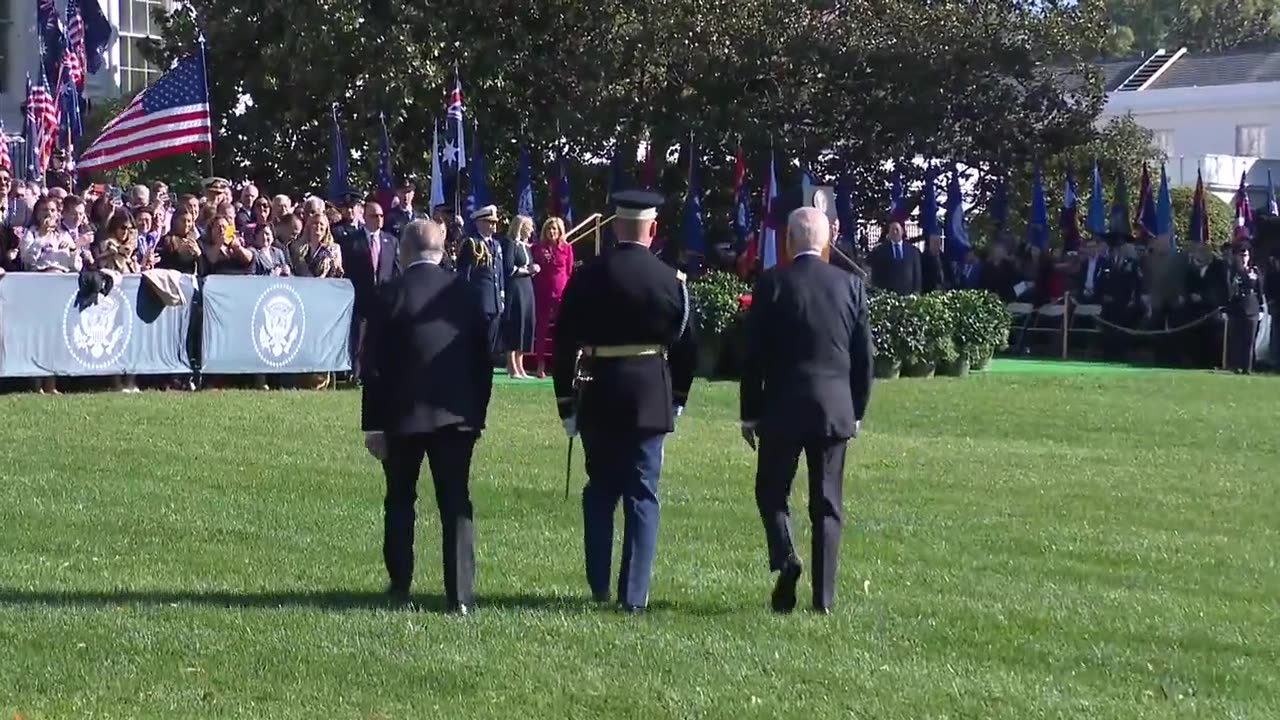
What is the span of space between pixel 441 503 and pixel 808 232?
203 cm

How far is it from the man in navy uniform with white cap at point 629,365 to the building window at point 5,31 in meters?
A: 31.6

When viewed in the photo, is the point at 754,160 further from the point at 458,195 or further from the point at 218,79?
the point at 458,195

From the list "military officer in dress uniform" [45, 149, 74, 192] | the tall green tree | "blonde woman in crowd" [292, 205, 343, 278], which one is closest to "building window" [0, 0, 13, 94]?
the tall green tree

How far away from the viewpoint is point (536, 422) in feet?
55.5

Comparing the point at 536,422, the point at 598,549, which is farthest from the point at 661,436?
the point at 536,422

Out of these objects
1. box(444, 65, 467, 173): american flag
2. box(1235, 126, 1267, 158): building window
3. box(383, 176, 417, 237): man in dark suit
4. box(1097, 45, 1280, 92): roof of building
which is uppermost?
box(1097, 45, 1280, 92): roof of building

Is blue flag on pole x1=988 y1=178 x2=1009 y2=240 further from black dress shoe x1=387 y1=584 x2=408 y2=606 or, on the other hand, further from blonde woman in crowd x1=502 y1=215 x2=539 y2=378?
black dress shoe x1=387 y1=584 x2=408 y2=606

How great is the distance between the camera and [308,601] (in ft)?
28.8

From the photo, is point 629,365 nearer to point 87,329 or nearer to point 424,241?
point 424,241

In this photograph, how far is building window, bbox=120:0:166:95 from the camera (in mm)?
38156

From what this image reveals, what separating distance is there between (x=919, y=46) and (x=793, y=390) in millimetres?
27601

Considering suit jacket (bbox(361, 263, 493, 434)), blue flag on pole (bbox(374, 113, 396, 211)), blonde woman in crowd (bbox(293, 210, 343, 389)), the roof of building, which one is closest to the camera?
suit jacket (bbox(361, 263, 493, 434))

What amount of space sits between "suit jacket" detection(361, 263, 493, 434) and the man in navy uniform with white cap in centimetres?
42

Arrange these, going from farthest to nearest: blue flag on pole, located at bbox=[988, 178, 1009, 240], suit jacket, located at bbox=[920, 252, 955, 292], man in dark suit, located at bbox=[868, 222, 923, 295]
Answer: blue flag on pole, located at bbox=[988, 178, 1009, 240] < suit jacket, located at bbox=[920, 252, 955, 292] < man in dark suit, located at bbox=[868, 222, 923, 295]
